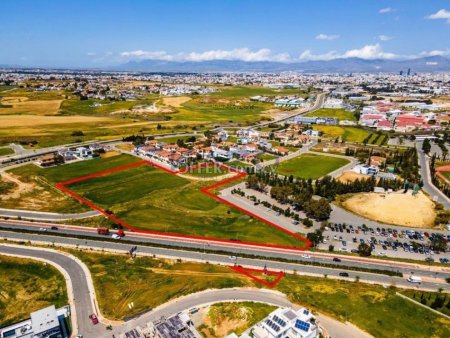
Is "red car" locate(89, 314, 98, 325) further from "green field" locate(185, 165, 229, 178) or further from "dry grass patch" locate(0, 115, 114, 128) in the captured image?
"dry grass patch" locate(0, 115, 114, 128)

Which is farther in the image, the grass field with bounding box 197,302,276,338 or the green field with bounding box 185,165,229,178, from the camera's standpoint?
the green field with bounding box 185,165,229,178

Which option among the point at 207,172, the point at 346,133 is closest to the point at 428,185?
the point at 207,172

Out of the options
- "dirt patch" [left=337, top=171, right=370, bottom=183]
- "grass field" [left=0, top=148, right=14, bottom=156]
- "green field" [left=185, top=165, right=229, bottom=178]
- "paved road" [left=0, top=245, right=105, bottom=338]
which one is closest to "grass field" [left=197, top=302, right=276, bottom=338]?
"paved road" [left=0, top=245, right=105, bottom=338]

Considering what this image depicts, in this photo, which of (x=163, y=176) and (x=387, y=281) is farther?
(x=163, y=176)

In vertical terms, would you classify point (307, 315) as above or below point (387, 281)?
above

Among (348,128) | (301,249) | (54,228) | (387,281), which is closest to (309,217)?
(301,249)

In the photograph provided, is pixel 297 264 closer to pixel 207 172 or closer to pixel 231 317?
pixel 231 317

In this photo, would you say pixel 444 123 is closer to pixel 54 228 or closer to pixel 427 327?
pixel 427 327

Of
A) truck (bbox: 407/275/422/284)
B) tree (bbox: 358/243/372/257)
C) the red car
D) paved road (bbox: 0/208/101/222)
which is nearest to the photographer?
the red car
